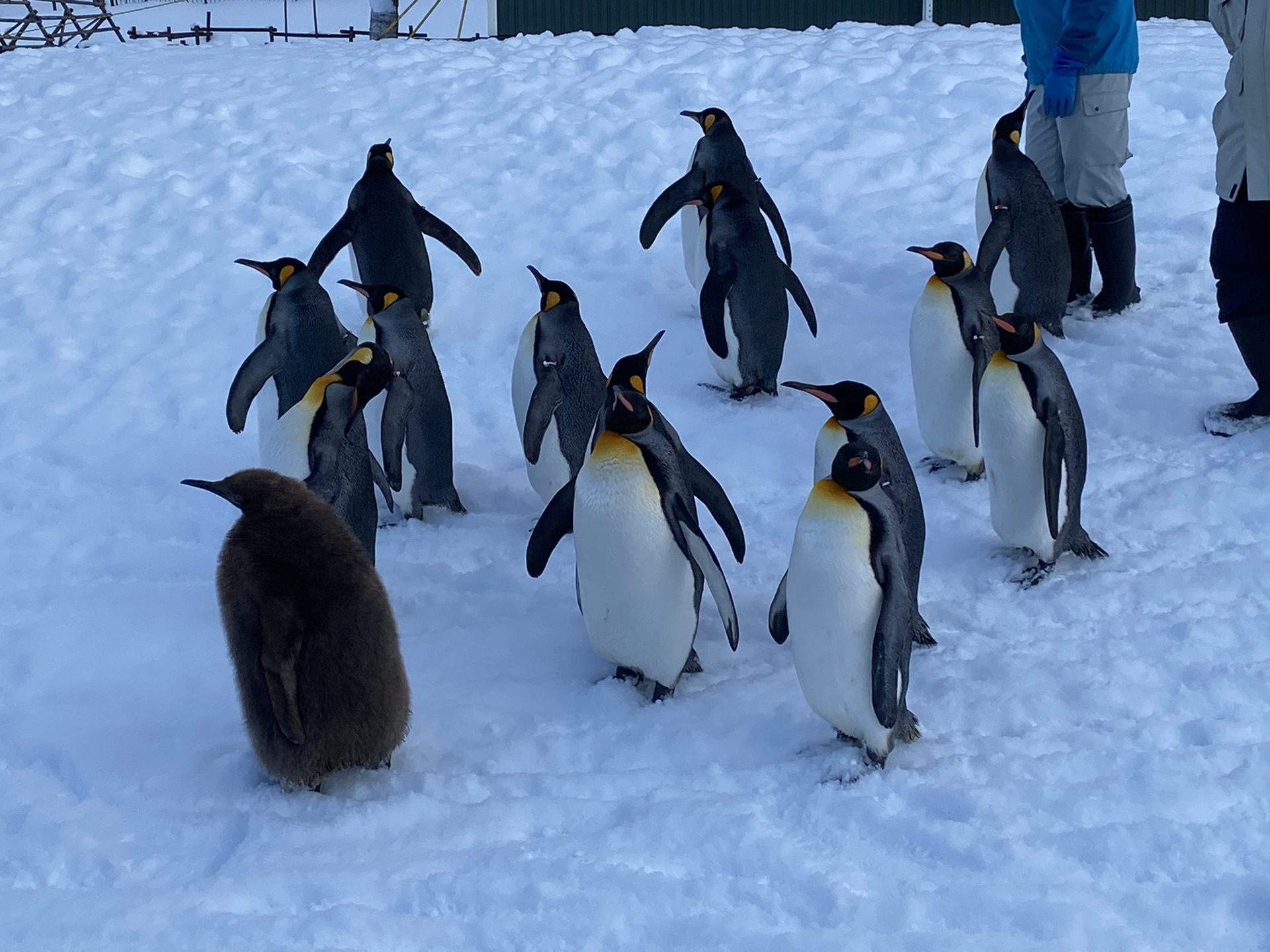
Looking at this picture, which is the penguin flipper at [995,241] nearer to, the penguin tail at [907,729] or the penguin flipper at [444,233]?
the penguin flipper at [444,233]

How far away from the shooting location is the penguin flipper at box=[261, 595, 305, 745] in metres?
2.42

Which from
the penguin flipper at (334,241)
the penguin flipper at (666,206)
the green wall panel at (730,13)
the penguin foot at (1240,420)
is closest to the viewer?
the penguin foot at (1240,420)

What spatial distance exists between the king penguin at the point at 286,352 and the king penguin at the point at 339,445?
1.86 feet

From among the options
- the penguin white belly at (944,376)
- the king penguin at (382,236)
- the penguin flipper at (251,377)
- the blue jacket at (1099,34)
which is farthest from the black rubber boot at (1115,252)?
the penguin flipper at (251,377)

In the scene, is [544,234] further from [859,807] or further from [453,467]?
[859,807]

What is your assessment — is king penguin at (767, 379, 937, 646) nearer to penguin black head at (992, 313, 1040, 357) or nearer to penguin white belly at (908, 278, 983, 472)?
penguin black head at (992, 313, 1040, 357)

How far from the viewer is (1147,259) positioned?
550 centimetres

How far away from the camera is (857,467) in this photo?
255 cm

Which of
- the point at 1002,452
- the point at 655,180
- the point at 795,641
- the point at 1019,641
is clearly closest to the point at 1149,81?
the point at 655,180

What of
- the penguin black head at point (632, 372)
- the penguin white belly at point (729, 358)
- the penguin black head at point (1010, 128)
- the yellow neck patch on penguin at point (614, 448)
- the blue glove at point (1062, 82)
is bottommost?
the penguin white belly at point (729, 358)

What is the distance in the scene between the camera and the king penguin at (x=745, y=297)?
15.0ft

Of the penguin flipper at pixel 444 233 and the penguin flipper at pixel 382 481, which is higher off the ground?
the penguin flipper at pixel 444 233

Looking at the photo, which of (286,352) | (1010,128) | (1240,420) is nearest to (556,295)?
(286,352)

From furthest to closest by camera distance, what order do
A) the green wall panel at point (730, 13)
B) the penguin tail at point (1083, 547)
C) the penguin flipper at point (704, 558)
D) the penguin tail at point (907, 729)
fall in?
the green wall panel at point (730, 13)
the penguin tail at point (1083, 547)
the penguin flipper at point (704, 558)
the penguin tail at point (907, 729)
